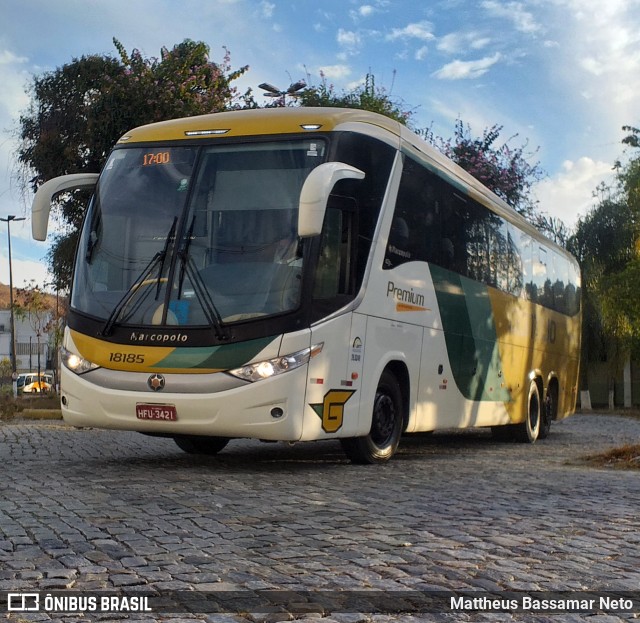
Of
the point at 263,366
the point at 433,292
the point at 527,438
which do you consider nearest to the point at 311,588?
the point at 263,366

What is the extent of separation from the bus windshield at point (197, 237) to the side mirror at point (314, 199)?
0.55 m

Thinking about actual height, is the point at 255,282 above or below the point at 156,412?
above

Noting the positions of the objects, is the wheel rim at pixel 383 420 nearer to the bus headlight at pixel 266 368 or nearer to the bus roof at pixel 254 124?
the bus headlight at pixel 266 368

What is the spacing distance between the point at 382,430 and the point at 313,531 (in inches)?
197

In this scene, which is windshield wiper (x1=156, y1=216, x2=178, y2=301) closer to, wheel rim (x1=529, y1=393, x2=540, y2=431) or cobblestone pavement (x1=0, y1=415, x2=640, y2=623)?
cobblestone pavement (x1=0, y1=415, x2=640, y2=623)

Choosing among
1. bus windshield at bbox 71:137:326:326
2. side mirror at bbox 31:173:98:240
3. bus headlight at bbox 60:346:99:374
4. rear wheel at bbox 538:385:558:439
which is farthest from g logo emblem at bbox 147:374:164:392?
rear wheel at bbox 538:385:558:439

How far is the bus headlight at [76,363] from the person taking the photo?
10.2 meters

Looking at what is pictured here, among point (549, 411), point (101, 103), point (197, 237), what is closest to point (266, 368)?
point (197, 237)

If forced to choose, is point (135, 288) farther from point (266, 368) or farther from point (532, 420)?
point (532, 420)

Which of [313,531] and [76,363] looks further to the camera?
[76,363]

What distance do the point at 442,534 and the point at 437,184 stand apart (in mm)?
7229

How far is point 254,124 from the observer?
10578 mm

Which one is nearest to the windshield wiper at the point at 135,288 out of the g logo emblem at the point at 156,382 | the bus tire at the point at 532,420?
the g logo emblem at the point at 156,382

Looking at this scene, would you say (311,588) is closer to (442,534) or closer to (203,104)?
(442,534)
